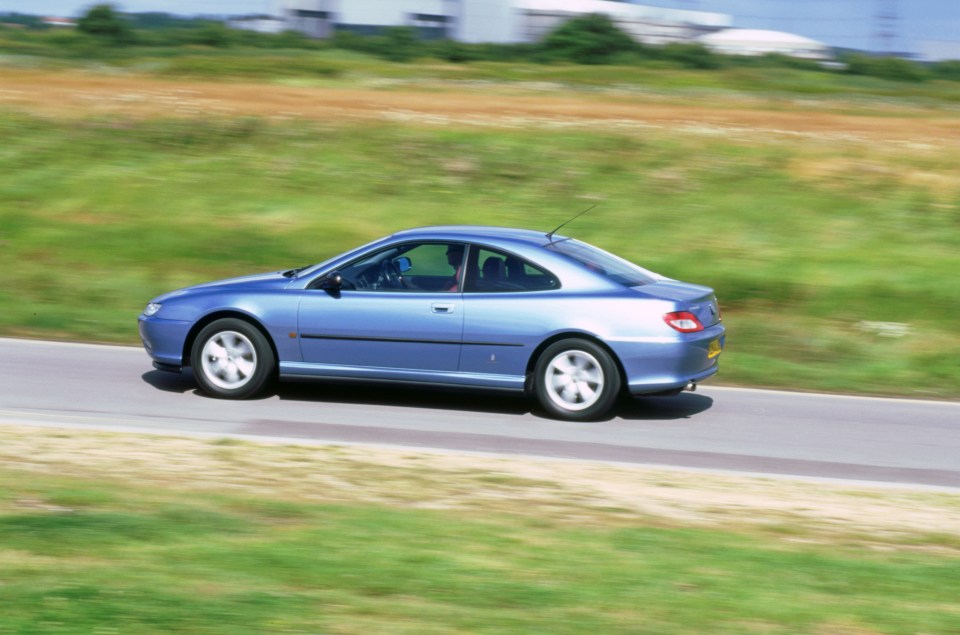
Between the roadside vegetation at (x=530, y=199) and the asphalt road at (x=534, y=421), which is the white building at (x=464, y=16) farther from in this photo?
the asphalt road at (x=534, y=421)

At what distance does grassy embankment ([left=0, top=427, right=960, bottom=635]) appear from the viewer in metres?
4.63

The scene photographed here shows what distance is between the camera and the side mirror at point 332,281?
32.4 feet

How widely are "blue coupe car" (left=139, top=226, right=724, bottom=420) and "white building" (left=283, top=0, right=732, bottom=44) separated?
266 feet

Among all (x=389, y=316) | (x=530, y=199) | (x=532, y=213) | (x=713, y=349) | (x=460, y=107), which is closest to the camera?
(x=389, y=316)

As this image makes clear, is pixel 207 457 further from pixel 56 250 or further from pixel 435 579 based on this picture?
pixel 56 250

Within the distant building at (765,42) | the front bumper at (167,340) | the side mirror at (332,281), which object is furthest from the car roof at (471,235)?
the distant building at (765,42)

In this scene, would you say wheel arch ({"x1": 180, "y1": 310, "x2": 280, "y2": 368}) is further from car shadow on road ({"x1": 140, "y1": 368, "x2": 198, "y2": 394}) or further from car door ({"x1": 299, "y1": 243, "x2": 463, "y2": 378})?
car shadow on road ({"x1": 140, "y1": 368, "x2": 198, "y2": 394})

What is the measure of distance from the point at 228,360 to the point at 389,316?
142 centimetres

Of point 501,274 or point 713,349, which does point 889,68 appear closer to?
point 713,349

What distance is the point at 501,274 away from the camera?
32.4 ft

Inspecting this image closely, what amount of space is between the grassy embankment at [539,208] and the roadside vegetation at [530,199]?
0.05 meters

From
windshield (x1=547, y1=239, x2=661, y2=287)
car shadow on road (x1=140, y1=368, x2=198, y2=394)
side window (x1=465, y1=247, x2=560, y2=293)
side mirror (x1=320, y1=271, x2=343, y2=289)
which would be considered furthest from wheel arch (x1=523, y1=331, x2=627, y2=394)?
car shadow on road (x1=140, y1=368, x2=198, y2=394)

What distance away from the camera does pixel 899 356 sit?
43.7 feet

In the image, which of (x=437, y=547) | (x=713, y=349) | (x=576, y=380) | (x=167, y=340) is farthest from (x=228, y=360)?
(x=437, y=547)
